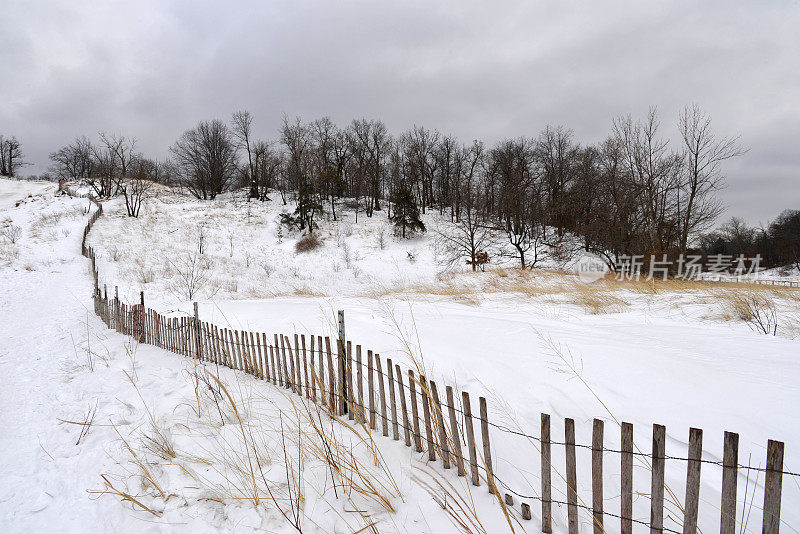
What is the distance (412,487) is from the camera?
7.80 feet

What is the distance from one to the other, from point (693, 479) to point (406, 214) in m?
31.1

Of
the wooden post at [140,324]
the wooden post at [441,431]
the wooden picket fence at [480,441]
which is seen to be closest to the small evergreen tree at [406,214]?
the wooden post at [140,324]

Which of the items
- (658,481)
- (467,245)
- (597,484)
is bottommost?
(597,484)

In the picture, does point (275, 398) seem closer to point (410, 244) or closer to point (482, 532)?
point (482, 532)

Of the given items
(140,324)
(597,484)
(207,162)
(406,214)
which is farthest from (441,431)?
(207,162)

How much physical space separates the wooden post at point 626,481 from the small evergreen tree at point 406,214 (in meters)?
29.9

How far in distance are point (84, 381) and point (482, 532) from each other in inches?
228

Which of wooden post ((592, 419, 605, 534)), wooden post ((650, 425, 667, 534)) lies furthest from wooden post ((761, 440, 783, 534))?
wooden post ((592, 419, 605, 534))

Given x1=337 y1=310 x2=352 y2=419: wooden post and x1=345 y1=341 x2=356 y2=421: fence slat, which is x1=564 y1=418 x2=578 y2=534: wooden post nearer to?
x1=345 y1=341 x2=356 y2=421: fence slat

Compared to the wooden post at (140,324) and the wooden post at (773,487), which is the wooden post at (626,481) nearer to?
the wooden post at (773,487)

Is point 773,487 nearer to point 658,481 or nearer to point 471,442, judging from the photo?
point 658,481

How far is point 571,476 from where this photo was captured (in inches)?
73.8

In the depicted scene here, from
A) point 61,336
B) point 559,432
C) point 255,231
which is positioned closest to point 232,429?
point 559,432

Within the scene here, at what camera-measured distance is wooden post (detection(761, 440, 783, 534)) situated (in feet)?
4.53
